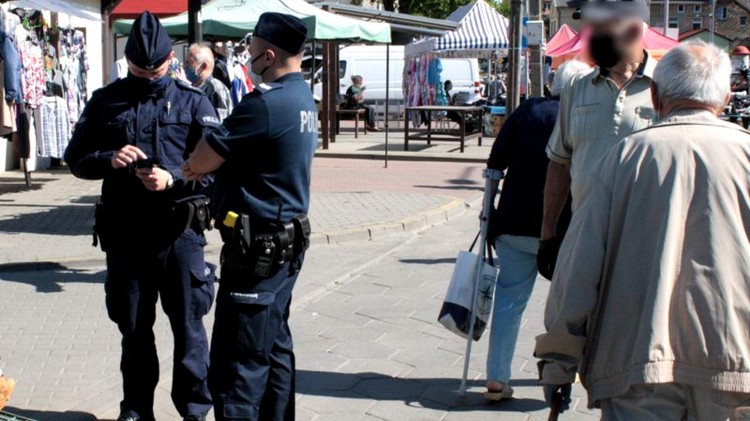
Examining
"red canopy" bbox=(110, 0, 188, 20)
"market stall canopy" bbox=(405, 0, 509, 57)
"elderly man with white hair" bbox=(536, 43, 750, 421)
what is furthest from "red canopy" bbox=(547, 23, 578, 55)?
"elderly man with white hair" bbox=(536, 43, 750, 421)

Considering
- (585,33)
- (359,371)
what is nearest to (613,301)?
(585,33)

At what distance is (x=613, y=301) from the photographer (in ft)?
10.1

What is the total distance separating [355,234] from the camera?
34.3 feet

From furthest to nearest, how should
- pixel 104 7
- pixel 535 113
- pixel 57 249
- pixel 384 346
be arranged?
pixel 104 7, pixel 57 249, pixel 384 346, pixel 535 113

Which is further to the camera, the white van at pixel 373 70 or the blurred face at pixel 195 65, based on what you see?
the white van at pixel 373 70

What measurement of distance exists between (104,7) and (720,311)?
50.8 feet

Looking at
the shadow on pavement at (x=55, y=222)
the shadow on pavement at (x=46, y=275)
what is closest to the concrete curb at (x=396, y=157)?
the shadow on pavement at (x=55, y=222)

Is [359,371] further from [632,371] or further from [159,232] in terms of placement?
[632,371]

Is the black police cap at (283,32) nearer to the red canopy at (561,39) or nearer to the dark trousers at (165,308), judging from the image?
the dark trousers at (165,308)

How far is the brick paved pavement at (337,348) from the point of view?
17.7ft

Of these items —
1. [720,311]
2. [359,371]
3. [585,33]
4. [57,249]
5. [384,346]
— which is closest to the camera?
[720,311]

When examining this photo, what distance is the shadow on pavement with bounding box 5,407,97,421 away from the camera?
16.8 feet

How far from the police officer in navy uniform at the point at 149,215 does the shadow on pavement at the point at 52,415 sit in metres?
0.36

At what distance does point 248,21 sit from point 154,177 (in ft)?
29.7
